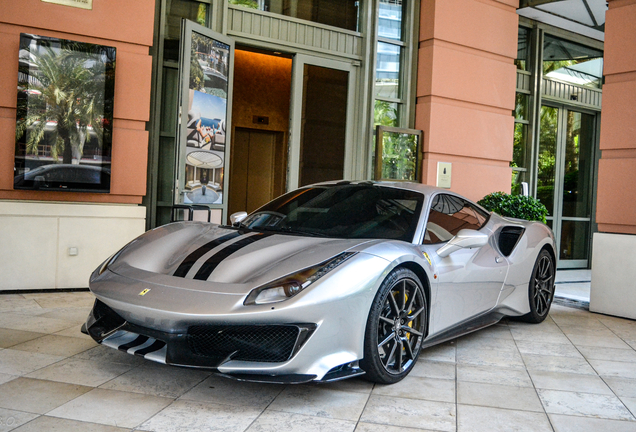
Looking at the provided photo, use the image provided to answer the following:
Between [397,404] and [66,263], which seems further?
[66,263]

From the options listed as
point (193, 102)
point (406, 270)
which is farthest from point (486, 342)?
point (193, 102)

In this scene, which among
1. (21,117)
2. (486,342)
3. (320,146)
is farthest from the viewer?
(320,146)

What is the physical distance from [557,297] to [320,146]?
3.44 meters

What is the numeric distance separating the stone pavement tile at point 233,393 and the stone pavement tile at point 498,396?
997 mm

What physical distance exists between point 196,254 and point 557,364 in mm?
2534

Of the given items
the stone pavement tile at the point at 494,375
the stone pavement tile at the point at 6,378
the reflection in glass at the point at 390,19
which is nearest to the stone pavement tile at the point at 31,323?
the stone pavement tile at the point at 6,378

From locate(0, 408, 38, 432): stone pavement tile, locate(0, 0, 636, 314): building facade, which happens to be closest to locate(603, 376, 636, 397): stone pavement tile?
locate(0, 0, 636, 314): building facade

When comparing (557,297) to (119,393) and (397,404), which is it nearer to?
(397,404)

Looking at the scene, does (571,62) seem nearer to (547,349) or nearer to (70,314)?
(547,349)

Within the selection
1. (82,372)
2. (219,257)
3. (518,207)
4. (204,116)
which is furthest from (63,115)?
(518,207)

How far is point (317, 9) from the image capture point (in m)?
7.73

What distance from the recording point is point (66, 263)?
5852 millimetres

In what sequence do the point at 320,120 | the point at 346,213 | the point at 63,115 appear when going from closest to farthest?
the point at 346,213
the point at 63,115
the point at 320,120

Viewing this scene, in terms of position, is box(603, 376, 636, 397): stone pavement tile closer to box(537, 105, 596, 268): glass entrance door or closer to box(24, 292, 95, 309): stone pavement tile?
box(24, 292, 95, 309): stone pavement tile
